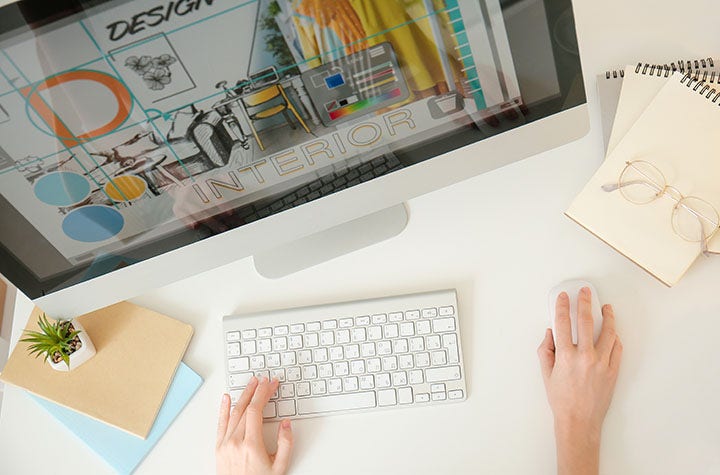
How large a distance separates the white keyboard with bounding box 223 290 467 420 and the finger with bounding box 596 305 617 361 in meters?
0.16

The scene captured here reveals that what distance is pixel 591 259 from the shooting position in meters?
0.77

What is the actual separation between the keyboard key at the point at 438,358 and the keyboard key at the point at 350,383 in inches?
3.6

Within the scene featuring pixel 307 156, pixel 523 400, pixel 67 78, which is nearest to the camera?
pixel 67 78

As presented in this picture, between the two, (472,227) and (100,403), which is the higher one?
(472,227)

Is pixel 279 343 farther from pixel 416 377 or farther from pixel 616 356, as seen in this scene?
pixel 616 356

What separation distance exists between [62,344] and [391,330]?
0.38 metres

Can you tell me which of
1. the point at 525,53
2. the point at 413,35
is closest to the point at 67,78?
the point at 413,35

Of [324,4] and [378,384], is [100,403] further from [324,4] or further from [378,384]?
[324,4]

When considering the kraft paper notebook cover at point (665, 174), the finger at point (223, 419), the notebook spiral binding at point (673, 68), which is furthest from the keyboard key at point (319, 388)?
the notebook spiral binding at point (673, 68)

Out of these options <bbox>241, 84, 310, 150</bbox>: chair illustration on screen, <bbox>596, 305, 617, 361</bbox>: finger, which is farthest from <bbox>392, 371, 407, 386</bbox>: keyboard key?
<bbox>241, 84, 310, 150</bbox>: chair illustration on screen

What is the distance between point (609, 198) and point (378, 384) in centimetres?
34

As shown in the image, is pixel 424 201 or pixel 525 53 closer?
pixel 525 53

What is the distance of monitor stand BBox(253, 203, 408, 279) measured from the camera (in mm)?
811

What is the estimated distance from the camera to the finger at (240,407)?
75 cm
